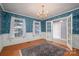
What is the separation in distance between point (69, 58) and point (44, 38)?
21.0 inches

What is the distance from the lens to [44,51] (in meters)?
1.92

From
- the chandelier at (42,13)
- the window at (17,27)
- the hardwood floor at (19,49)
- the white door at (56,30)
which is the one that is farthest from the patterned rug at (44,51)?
the chandelier at (42,13)

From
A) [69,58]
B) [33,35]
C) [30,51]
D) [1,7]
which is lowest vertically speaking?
[69,58]

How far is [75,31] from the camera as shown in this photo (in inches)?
72.8

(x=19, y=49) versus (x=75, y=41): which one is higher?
(x=75, y=41)

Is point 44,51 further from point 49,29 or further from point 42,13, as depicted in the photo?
point 42,13

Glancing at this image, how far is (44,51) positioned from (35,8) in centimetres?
74

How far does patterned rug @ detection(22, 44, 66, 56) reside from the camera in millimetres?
1905

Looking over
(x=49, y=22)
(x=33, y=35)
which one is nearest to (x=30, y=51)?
(x=33, y=35)

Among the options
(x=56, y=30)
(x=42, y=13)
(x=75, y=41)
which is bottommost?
(x=75, y=41)

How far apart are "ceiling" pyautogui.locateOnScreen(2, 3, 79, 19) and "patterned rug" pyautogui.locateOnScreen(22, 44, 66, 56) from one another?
511mm

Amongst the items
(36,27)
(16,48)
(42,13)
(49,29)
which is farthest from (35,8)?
(16,48)

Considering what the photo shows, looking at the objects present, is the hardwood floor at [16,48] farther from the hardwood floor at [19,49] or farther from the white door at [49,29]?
the white door at [49,29]

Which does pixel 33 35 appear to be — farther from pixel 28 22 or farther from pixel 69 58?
pixel 69 58
